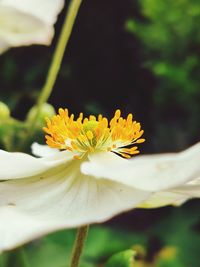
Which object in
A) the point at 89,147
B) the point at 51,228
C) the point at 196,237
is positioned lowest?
the point at 51,228

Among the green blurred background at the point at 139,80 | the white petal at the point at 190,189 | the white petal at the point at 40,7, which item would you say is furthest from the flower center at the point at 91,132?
the green blurred background at the point at 139,80

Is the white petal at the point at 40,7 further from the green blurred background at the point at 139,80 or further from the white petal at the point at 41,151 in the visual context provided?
the green blurred background at the point at 139,80

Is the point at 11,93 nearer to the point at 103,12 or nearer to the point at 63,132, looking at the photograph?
the point at 103,12

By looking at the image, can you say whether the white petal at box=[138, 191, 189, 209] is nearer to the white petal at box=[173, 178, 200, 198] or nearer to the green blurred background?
the white petal at box=[173, 178, 200, 198]

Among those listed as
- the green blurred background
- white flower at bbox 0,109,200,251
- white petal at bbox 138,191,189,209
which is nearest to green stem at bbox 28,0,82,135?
white flower at bbox 0,109,200,251

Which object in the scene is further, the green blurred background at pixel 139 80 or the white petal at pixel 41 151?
the green blurred background at pixel 139 80

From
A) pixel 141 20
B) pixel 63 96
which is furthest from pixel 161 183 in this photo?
pixel 141 20
